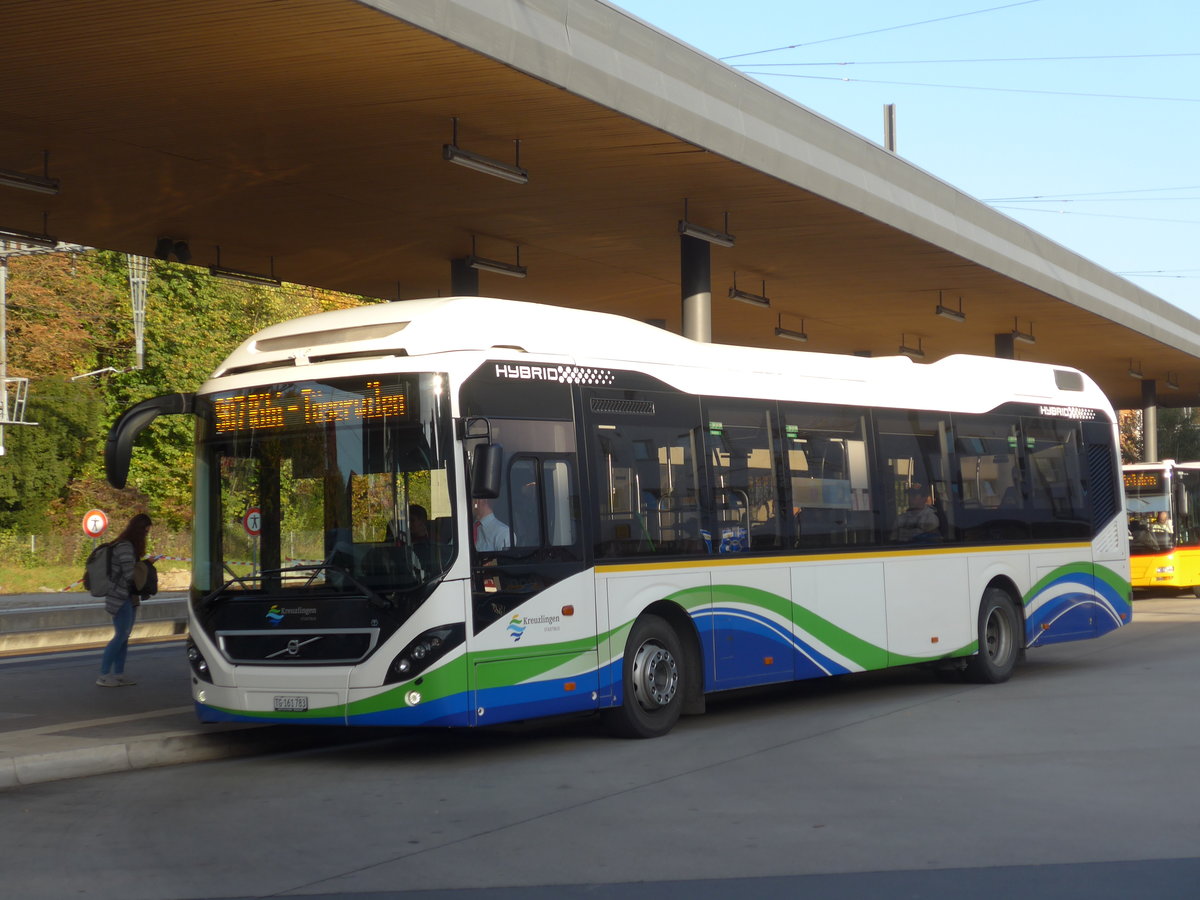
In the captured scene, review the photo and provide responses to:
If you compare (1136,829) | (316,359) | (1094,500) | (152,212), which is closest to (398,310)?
(316,359)

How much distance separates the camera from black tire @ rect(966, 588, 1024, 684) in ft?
51.4

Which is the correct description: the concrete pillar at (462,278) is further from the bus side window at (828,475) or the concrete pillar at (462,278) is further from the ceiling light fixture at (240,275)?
the bus side window at (828,475)

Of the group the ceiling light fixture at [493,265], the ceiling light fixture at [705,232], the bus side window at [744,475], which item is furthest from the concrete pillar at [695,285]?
the bus side window at [744,475]

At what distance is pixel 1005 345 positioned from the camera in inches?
1174

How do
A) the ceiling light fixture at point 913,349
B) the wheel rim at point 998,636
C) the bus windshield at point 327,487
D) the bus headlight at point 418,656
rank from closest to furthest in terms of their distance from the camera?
the bus headlight at point 418,656 < the bus windshield at point 327,487 < the wheel rim at point 998,636 < the ceiling light fixture at point 913,349

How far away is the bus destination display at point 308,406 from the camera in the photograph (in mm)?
10602

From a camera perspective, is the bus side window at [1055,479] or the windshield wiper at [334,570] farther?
the bus side window at [1055,479]

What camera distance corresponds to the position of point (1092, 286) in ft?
86.2

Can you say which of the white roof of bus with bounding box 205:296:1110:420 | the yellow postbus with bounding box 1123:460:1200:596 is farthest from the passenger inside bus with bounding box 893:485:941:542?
the yellow postbus with bounding box 1123:460:1200:596

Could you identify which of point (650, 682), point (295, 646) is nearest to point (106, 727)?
point (295, 646)

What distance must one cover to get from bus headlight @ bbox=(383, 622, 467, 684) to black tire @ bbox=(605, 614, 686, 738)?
187 cm

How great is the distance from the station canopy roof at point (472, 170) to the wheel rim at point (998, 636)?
5.06 m

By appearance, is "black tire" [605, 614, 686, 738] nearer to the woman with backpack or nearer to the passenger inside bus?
the passenger inside bus

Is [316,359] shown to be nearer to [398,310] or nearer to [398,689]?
[398,310]
